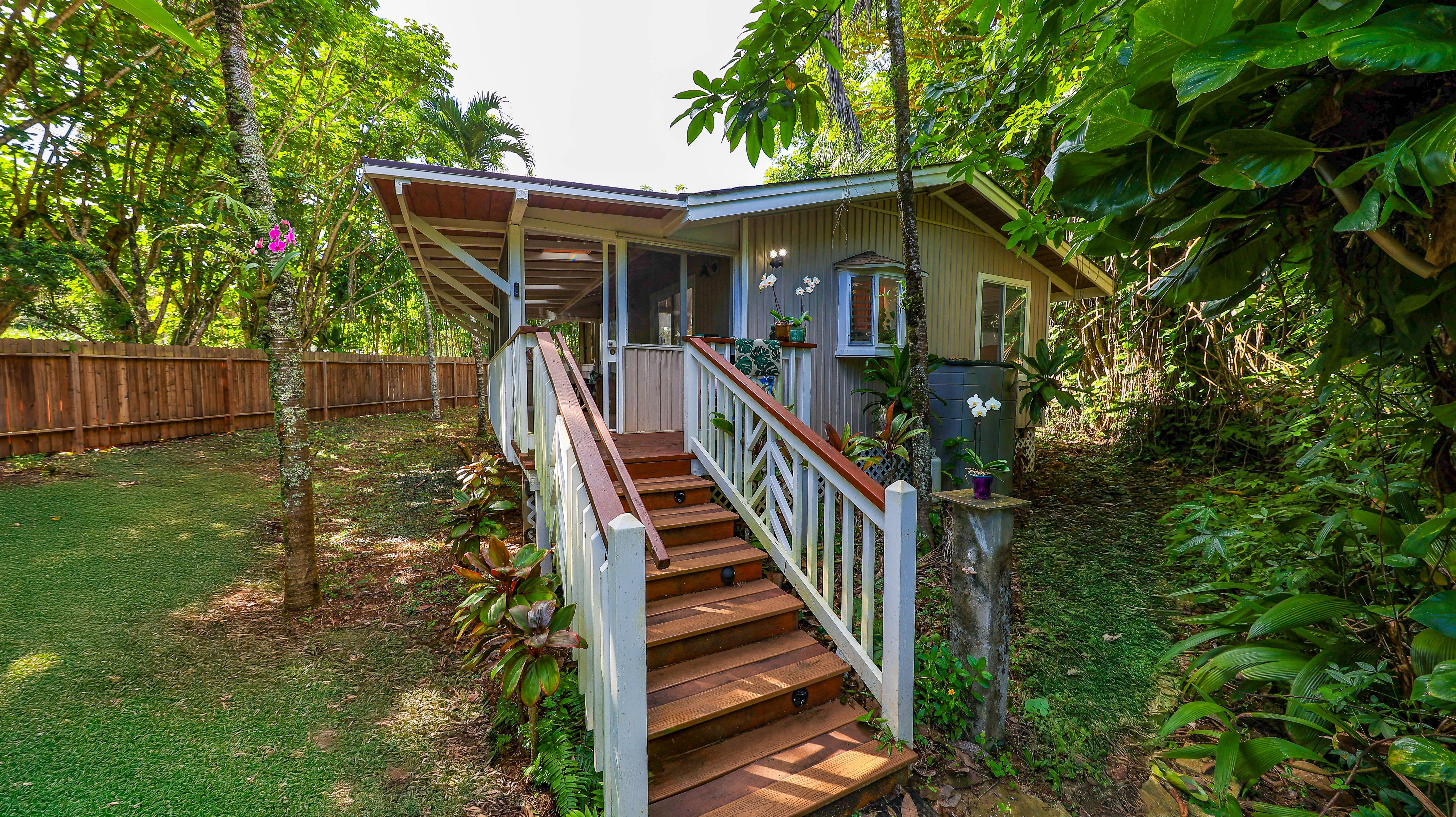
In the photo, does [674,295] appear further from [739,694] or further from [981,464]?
[739,694]

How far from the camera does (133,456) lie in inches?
292

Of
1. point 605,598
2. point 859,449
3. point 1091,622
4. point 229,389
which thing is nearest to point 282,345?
point 605,598

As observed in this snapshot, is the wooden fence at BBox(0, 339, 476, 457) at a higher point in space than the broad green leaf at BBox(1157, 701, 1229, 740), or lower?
higher

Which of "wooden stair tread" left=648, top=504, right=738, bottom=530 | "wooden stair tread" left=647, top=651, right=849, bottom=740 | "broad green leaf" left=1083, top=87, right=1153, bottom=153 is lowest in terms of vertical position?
"wooden stair tread" left=647, top=651, right=849, bottom=740

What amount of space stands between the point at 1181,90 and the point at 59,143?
434 inches

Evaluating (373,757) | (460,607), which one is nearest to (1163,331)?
(460,607)

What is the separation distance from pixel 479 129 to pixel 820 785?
45.9 ft

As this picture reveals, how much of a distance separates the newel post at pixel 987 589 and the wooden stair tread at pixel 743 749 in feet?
2.06

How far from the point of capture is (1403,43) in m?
0.86

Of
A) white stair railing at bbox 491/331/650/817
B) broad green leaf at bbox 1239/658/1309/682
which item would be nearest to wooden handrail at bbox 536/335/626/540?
white stair railing at bbox 491/331/650/817

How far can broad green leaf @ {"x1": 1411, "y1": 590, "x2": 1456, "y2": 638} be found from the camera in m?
1.22

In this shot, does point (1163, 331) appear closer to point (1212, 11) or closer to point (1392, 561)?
point (1392, 561)

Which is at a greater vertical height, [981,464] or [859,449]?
[859,449]

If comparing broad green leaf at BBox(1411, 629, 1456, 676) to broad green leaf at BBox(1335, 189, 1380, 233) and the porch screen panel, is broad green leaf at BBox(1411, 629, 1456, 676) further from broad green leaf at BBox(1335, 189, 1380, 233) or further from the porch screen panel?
the porch screen panel
